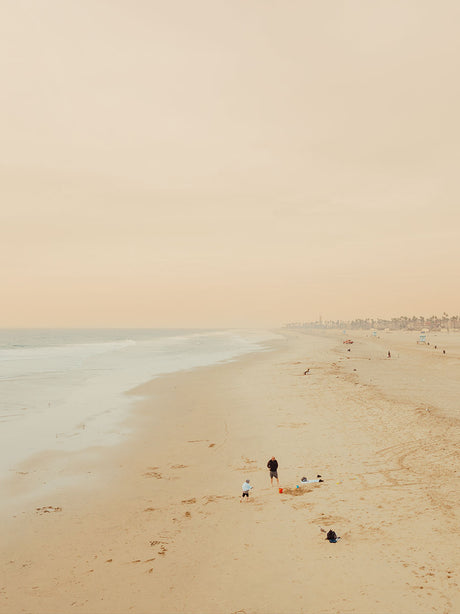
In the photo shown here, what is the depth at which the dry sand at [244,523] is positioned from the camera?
8.62 metres

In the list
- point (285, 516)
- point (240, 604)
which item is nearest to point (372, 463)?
point (285, 516)

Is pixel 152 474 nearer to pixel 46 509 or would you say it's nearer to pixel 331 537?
pixel 46 509

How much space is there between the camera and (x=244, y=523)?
11.8 meters

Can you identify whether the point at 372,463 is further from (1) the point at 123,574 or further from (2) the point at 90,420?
(2) the point at 90,420

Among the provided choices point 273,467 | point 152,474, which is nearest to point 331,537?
point 273,467

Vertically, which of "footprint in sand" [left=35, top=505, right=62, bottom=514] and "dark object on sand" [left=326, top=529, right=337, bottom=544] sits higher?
"dark object on sand" [left=326, top=529, right=337, bottom=544]

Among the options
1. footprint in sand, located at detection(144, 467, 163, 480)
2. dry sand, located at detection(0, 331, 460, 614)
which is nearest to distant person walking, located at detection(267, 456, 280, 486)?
dry sand, located at detection(0, 331, 460, 614)

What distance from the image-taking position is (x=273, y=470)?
14273 mm

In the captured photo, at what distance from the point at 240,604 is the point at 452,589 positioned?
457cm

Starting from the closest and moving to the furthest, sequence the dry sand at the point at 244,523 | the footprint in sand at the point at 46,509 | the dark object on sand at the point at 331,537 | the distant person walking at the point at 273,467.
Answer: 1. the dry sand at the point at 244,523
2. the dark object on sand at the point at 331,537
3. the footprint in sand at the point at 46,509
4. the distant person walking at the point at 273,467

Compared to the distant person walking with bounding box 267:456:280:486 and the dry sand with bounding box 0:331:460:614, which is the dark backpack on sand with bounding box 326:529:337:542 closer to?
the dry sand with bounding box 0:331:460:614

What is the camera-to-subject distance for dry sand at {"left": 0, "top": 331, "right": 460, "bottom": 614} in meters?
8.62

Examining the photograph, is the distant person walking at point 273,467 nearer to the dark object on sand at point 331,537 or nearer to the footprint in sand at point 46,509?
the dark object on sand at point 331,537

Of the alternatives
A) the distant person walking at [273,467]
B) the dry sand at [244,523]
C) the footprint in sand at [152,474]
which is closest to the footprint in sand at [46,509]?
the dry sand at [244,523]
